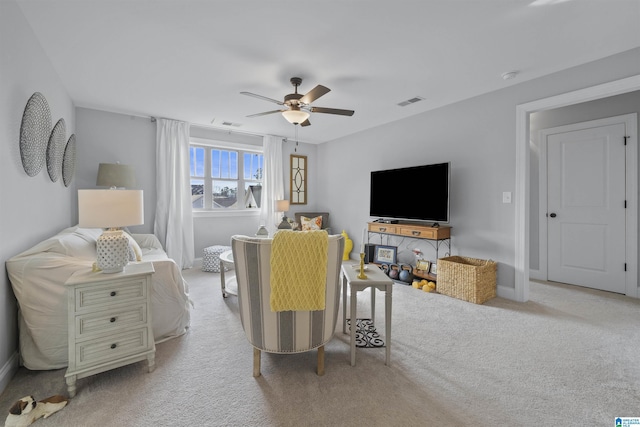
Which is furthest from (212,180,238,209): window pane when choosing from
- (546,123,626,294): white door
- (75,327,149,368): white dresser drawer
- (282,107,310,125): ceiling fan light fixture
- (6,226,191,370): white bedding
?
(546,123,626,294): white door

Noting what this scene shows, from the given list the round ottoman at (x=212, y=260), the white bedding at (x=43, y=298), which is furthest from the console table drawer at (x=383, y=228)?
the white bedding at (x=43, y=298)

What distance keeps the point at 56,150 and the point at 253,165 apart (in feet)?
10.2

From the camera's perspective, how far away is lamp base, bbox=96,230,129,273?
1787 millimetres

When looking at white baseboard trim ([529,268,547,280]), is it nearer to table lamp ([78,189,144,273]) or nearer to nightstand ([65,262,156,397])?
nightstand ([65,262,156,397])

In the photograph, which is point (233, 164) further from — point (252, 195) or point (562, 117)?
point (562, 117)

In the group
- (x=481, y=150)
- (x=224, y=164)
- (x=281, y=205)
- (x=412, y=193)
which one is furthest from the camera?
(x=224, y=164)

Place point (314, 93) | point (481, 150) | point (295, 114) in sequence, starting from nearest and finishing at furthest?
point (314, 93) → point (295, 114) → point (481, 150)

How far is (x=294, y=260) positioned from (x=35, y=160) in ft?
7.09

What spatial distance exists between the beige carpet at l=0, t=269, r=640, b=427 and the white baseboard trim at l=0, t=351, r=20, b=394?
0.04 metres

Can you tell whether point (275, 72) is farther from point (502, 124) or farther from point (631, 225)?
point (631, 225)

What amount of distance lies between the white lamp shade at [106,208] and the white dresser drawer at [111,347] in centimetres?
69

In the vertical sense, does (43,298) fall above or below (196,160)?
below

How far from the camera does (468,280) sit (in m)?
3.09

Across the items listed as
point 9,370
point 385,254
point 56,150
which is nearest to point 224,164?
point 56,150
